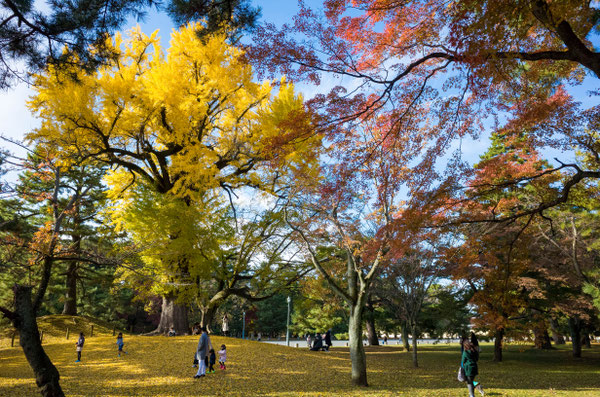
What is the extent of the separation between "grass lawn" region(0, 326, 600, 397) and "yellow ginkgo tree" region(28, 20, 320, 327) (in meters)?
4.15

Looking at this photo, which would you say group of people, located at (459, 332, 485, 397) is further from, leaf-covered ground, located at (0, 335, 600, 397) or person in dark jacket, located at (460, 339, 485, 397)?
leaf-covered ground, located at (0, 335, 600, 397)

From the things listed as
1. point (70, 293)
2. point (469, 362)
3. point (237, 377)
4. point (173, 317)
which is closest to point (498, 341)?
point (469, 362)

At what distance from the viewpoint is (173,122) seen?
14961mm

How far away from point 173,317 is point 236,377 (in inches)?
320

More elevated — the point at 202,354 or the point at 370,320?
the point at 202,354

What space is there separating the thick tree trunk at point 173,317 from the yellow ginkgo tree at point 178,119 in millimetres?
131

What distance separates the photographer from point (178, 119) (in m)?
14.9

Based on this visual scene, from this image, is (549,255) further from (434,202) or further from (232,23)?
(232,23)

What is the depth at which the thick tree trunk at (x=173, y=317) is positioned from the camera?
16594 millimetres

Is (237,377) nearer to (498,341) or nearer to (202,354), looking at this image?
(202,354)

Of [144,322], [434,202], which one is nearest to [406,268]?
[434,202]

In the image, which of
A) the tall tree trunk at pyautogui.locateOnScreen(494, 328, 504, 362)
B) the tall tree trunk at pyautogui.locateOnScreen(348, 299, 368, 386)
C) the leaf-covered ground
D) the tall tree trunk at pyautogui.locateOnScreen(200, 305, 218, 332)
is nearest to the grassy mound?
the leaf-covered ground

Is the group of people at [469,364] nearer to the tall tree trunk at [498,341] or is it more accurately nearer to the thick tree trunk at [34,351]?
the thick tree trunk at [34,351]

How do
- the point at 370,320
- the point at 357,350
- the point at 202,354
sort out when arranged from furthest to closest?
the point at 370,320, the point at 357,350, the point at 202,354
